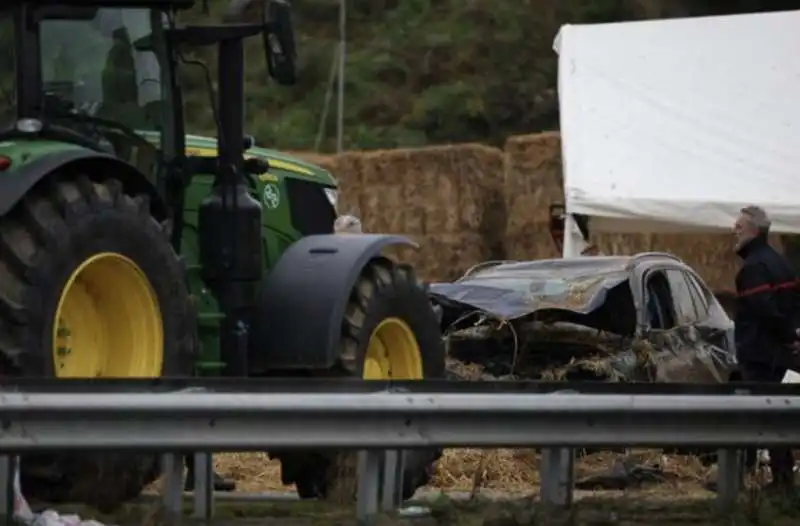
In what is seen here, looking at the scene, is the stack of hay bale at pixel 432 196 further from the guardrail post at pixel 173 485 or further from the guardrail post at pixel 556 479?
the guardrail post at pixel 173 485

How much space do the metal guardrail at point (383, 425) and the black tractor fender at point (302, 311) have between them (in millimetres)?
2129

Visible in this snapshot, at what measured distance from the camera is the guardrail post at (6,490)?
22.7 feet

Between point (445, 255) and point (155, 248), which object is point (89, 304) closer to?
point (155, 248)

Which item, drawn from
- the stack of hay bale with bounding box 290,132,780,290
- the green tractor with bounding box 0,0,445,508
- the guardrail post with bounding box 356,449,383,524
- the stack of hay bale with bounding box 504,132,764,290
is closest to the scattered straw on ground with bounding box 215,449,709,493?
the green tractor with bounding box 0,0,445,508

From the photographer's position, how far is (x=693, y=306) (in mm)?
16250

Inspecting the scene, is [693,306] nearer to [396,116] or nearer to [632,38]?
[632,38]

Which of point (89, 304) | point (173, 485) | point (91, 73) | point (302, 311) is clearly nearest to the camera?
point (173, 485)

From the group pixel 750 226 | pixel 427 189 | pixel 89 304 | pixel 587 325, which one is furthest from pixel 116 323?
pixel 427 189

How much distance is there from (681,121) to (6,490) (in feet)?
42.7

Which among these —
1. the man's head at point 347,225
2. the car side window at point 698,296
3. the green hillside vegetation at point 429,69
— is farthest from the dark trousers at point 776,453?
the green hillside vegetation at point 429,69

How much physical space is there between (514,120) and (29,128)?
25.5 m

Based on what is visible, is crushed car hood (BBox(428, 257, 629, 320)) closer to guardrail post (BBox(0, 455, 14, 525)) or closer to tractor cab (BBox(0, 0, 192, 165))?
tractor cab (BBox(0, 0, 192, 165))

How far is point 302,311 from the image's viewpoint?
10.0 metres

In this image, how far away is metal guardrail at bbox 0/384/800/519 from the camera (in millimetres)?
6691
